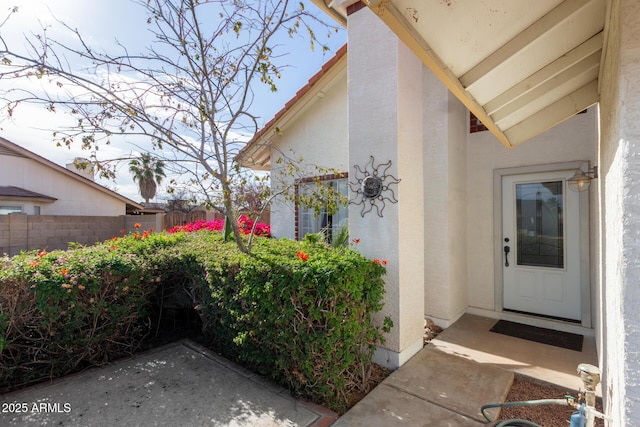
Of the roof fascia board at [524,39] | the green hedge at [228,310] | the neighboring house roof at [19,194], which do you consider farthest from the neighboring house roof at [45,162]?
the roof fascia board at [524,39]

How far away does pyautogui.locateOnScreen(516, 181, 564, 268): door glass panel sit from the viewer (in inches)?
208

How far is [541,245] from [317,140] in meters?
5.03

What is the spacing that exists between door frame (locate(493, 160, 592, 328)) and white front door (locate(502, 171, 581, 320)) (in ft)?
0.22

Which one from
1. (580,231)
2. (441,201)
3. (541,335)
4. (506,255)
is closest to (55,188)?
(441,201)

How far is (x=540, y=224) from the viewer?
17.9 ft

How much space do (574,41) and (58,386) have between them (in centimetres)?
615

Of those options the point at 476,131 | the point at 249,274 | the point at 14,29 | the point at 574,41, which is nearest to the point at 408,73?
the point at 574,41

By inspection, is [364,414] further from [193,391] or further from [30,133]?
[30,133]

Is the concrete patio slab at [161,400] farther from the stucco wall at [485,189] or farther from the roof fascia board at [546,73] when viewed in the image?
the stucco wall at [485,189]

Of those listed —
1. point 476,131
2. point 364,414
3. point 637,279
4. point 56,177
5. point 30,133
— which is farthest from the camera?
point 56,177

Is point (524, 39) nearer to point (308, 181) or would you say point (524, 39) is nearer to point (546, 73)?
point (546, 73)

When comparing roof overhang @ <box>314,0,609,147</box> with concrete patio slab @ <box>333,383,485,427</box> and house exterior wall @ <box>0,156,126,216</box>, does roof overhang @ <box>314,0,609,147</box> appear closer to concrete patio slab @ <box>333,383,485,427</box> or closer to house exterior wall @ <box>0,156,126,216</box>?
concrete patio slab @ <box>333,383,485,427</box>

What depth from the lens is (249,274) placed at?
3.46m

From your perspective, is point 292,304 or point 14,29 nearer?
point 292,304
